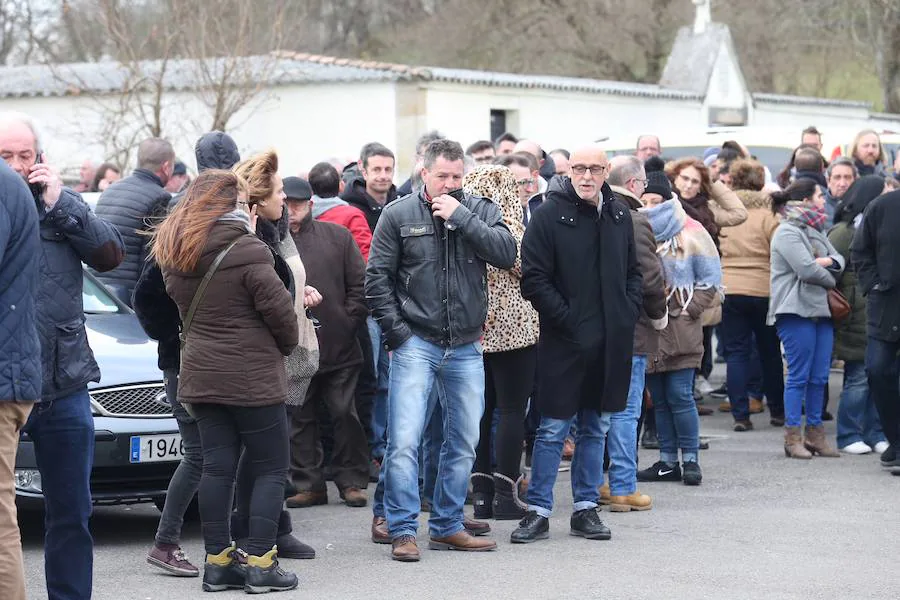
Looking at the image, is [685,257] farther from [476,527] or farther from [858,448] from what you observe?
[476,527]

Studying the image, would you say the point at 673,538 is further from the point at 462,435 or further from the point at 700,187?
the point at 700,187

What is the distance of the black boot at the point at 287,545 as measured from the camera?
7492mm

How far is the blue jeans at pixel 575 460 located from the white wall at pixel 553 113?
54.2ft

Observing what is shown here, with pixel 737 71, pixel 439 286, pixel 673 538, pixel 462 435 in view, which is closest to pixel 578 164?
pixel 439 286

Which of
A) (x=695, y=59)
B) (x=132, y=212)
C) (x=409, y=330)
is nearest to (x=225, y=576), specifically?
(x=409, y=330)

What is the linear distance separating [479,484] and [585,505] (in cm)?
87

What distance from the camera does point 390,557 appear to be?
24.7 feet

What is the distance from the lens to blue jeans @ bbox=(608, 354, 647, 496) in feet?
27.8

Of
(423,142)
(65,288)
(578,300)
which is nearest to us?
(65,288)

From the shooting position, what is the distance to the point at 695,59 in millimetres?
34094

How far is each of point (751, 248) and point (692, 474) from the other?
2763 mm

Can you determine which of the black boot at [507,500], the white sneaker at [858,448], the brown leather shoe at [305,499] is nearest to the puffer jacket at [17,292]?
the black boot at [507,500]

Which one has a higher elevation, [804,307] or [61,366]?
[61,366]

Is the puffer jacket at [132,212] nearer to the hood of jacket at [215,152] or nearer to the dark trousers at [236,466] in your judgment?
the hood of jacket at [215,152]
